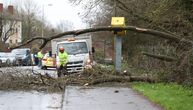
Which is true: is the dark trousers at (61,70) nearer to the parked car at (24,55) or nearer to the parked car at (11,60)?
the parked car at (11,60)

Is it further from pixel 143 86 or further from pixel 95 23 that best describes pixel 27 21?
pixel 143 86

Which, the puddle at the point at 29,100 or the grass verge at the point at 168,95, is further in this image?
the puddle at the point at 29,100

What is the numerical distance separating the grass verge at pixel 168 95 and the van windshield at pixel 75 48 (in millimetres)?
8455

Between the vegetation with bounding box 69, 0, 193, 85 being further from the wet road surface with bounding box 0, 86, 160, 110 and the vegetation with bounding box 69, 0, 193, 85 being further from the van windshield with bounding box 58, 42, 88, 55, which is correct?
the van windshield with bounding box 58, 42, 88, 55

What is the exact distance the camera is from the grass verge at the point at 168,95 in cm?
1355

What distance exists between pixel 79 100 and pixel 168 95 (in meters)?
2.88

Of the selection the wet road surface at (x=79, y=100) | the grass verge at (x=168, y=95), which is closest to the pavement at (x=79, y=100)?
the wet road surface at (x=79, y=100)

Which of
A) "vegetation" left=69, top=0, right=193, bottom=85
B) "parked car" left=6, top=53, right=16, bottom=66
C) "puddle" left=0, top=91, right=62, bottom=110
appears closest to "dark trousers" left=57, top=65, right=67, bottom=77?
"parked car" left=6, top=53, right=16, bottom=66

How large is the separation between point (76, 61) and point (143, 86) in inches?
354

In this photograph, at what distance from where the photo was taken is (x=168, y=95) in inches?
637

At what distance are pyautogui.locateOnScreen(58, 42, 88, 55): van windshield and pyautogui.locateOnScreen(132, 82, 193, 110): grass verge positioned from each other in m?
8.46

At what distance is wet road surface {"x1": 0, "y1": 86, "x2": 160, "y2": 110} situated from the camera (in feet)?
46.6

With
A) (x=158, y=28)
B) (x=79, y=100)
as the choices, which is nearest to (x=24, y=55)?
(x=158, y=28)

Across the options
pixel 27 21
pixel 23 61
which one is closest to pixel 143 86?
pixel 23 61
